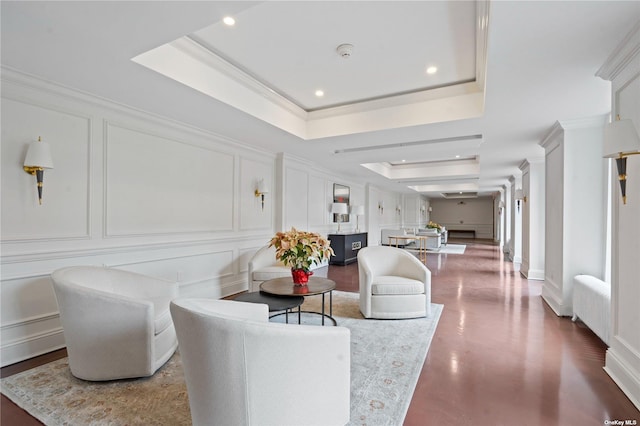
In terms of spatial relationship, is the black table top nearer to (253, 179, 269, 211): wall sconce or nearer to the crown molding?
(253, 179, 269, 211): wall sconce

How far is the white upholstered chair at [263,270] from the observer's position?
4566 mm

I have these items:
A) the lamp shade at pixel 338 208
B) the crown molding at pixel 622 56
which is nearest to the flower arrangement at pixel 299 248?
the crown molding at pixel 622 56

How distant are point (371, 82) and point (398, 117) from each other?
2.60 feet

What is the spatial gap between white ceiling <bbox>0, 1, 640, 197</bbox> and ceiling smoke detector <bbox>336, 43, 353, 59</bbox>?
0.05 meters

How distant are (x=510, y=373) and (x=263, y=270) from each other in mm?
3177

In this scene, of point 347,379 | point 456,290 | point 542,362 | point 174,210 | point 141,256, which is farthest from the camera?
point 456,290

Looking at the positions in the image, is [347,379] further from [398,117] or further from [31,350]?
[398,117]

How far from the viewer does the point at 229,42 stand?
3072mm

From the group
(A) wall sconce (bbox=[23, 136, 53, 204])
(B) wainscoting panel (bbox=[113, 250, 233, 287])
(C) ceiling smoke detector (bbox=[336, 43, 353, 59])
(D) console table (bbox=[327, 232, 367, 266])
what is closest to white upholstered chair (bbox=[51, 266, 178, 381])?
(A) wall sconce (bbox=[23, 136, 53, 204])

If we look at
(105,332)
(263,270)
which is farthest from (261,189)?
(105,332)

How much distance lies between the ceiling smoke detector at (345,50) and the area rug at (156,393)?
2915mm

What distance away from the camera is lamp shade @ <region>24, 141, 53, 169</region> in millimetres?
2789

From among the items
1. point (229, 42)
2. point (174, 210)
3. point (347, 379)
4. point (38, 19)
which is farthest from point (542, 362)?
point (38, 19)

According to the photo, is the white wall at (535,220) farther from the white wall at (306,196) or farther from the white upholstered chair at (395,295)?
the white wall at (306,196)
